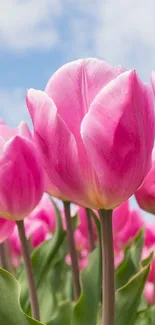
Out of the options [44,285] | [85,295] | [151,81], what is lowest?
[44,285]

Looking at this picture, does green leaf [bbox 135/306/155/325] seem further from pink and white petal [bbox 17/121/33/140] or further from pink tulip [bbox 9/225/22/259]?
pink tulip [bbox 9/225/22/259]

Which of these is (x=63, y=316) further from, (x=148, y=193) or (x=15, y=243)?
(x=15, y=243)

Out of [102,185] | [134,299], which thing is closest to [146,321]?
[134,299]

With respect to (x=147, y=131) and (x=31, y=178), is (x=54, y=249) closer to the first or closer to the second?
(x=31, y=178)

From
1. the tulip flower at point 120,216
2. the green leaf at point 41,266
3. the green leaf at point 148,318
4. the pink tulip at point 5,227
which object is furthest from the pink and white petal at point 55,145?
the tulip flower at point 120,216

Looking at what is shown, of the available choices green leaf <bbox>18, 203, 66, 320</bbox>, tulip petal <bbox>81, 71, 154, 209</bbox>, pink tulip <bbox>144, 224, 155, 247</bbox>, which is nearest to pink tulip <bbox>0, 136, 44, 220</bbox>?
tulip petal <bbox>81, 71, 154, 209</bbox>

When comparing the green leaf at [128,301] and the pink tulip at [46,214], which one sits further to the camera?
the pink tulip at [46,214]

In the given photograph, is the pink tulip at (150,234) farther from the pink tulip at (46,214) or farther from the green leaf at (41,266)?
the green leaf at (41,266)
